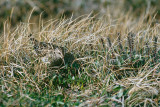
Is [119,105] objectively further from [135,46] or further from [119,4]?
[119,4]

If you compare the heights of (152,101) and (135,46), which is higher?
(135,46)

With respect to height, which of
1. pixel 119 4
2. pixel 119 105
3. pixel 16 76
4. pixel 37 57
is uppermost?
pixel 119 4

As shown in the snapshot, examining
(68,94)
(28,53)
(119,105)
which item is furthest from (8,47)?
(119,105)

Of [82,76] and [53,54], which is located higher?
[53,54]

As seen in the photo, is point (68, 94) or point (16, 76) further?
point (16, 76)

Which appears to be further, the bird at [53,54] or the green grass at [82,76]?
the bird at [53,54]

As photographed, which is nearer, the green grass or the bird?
the green grass

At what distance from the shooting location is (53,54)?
9.00 feet

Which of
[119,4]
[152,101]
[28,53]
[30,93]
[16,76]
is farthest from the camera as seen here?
[119,4]

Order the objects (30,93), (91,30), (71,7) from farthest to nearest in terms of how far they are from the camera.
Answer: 1. (71,7)
2. (91,30)
3. (30,93)

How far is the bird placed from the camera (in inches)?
107

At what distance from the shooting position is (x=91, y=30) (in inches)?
126

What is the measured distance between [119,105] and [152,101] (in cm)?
30

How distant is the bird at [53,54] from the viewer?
2.71 m
